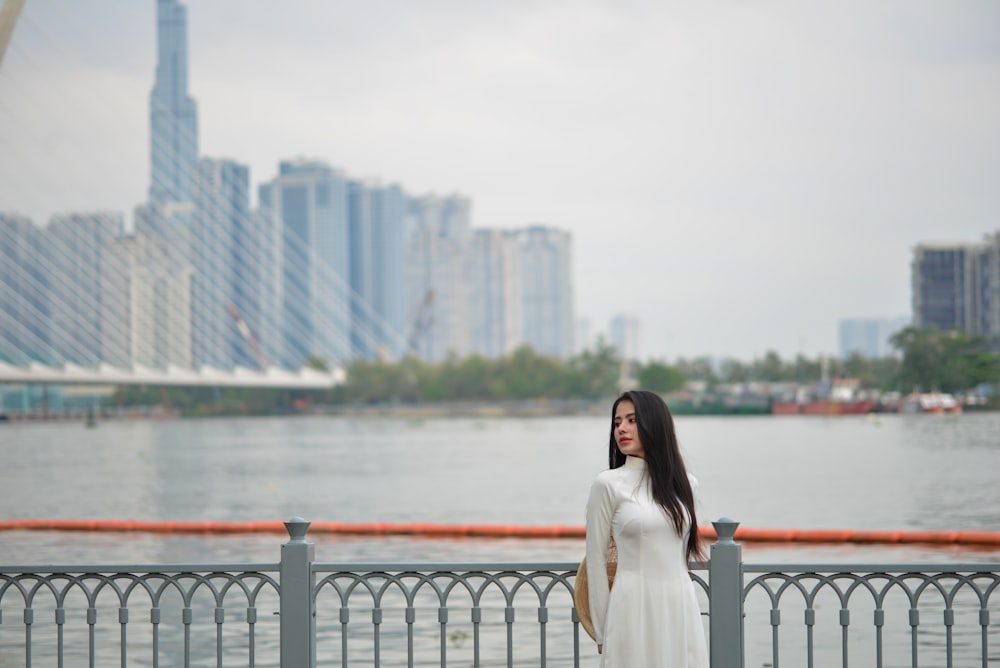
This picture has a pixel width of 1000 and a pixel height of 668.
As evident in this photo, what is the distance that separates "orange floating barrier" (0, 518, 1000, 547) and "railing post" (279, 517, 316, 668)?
12683 millimetres

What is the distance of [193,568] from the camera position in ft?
21.6

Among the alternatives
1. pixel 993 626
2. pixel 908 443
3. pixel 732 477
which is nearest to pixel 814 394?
pixel 908 443

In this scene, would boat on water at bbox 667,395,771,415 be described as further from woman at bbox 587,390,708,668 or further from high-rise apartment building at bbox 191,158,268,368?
woman at bbox 587,390,708,668

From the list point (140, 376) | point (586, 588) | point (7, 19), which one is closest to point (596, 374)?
point (140, 376)

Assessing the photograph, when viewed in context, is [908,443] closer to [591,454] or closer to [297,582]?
[591,454]

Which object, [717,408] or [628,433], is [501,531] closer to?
[628,433]

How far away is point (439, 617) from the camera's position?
6488mm

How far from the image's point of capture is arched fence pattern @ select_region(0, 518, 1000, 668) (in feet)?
20.8

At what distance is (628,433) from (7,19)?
24.4 feet

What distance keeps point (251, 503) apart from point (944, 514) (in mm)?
17697

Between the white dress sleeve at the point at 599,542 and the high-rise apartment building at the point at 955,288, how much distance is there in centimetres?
17875

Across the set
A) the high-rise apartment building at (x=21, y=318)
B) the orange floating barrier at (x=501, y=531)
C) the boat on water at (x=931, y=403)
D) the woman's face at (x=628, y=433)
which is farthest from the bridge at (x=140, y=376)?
the woman's face at (x=628, y=433)

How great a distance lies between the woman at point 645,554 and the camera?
5.25m

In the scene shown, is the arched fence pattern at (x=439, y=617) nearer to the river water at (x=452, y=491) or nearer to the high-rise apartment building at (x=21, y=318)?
the river water at (x=452, y=491)
